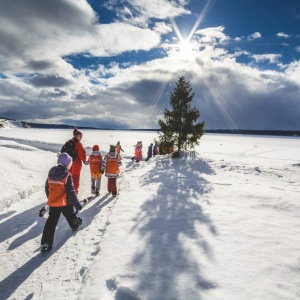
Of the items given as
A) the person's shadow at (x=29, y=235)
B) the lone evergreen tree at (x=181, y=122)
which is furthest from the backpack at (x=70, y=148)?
the lone evergreen tree at (x=181, y=122)

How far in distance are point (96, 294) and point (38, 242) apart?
2.15 metres

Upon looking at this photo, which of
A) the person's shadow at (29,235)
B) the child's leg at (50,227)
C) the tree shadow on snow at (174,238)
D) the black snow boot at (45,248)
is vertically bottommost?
the person's shadow at (29,235)

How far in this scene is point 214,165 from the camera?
548 inches

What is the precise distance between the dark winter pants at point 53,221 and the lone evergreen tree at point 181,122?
1270 cm

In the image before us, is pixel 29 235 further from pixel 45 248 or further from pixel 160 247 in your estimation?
pixel 160 247

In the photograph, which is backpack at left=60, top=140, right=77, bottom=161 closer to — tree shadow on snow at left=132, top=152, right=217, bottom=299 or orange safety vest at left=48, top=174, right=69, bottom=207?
orange safety vest at left=48, top=174, right=69, bottom=207

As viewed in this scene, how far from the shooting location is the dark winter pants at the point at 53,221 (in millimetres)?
4262

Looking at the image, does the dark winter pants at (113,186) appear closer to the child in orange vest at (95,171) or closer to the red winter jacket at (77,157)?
the child in orange vest at (95,171)

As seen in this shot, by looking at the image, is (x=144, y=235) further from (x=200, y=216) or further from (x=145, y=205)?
(x=145, y=205)

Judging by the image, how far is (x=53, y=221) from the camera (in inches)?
175

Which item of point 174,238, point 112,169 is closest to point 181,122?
point 112,169

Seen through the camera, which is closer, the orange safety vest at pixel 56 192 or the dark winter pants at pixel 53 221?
the dark winter pants at pixel 53 221

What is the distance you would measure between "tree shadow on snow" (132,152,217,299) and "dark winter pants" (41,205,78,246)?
1.32 m

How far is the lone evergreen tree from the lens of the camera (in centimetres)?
1709
